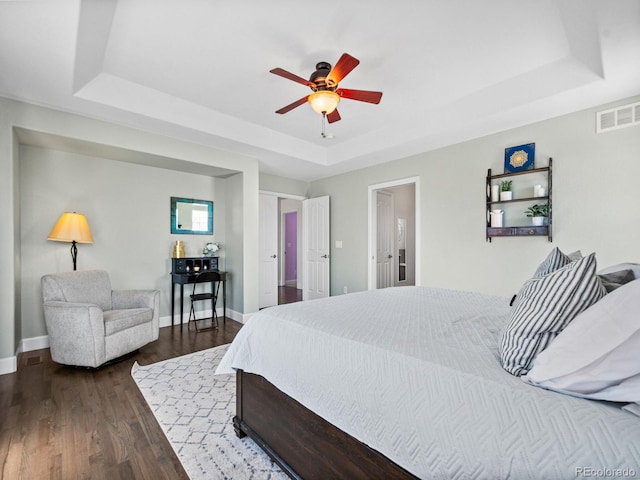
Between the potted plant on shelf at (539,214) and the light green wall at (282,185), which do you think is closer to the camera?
the potted plant on shelf at (539,214)

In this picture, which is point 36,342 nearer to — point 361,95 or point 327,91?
point 327,91

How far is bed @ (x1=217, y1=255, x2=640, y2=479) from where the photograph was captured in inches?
28.4

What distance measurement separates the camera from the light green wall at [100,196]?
8.95ft

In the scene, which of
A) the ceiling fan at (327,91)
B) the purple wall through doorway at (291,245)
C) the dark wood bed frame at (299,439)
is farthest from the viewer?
the purple wall through doorway at (291,245)

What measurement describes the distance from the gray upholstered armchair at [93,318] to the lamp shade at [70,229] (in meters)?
0.38

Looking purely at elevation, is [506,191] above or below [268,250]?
above

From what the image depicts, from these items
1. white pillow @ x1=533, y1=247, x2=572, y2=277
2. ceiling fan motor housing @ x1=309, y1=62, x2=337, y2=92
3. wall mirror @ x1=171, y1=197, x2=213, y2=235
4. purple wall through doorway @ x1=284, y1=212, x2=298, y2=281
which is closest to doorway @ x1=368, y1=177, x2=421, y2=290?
ceiling fan motor housing @ x1=309, y1=62, x2=337, y2=92

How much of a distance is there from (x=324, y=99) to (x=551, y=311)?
2.16 m

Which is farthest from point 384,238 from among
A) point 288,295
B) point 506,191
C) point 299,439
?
point 299,439

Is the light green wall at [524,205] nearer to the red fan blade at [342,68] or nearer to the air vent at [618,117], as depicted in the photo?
the air vent at [618,117]

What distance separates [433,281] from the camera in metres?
4.13

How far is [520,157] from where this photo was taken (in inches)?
130

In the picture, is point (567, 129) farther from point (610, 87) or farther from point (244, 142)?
point (244, 142)

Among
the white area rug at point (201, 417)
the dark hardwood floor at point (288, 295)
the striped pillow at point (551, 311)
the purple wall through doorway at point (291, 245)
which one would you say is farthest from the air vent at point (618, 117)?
the purple wall through doorway at point (291, 245)
